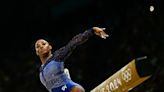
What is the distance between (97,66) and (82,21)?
2.35 metres

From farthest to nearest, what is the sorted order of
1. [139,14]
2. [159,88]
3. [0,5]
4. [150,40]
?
[0,5] → [139,14] → [150,40] → [159,88]

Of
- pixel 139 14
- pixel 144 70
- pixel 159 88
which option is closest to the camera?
pixel 144 70

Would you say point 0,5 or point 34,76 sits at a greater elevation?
point 0,5

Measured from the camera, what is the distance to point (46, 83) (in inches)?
261

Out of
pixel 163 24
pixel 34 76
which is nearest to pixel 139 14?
pixel 163 24

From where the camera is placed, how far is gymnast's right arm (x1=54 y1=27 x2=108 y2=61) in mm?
5888

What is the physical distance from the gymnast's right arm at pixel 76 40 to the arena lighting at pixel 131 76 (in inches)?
19.7

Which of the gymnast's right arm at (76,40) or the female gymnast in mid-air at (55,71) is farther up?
the gymnast's right arm at (76,40)

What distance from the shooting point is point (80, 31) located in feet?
42.0

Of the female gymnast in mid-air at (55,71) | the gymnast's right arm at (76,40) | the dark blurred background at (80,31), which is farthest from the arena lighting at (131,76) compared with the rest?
the dark blurred background at (80,31)

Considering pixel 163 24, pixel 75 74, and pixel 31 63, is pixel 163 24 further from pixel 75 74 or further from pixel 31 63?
pixel 31 63

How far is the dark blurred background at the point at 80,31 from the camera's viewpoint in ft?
35.2

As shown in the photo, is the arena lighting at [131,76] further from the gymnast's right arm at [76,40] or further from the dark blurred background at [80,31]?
the dark blurred background at [80,31]

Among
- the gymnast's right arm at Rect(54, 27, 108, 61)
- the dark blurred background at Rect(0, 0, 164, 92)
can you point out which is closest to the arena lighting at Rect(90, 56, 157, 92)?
the gymnast's right arm at Rect(54, 27, 108, 61)
